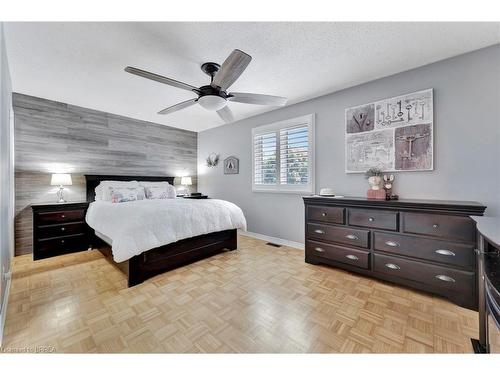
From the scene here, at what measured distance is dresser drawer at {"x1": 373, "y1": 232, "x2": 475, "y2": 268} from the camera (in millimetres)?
1789

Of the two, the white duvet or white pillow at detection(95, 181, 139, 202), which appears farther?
white pillow at detection(95, 181, 139, 202)

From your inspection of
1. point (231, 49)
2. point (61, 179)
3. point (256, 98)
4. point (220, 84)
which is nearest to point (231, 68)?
point (220, 84)

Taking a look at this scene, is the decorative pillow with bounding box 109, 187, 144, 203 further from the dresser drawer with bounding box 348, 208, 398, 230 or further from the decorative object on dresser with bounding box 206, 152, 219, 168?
the dresser drawer with bounding box 348, 208, 398, 230

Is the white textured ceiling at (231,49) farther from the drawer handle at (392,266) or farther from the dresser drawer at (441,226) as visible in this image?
the drawer handle at (392,266)

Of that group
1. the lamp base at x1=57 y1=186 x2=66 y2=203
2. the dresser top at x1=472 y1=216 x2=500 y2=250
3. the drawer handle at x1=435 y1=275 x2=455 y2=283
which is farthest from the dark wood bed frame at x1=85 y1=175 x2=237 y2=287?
the dresser top at x1=472 y1=216 x2=500 y2=250

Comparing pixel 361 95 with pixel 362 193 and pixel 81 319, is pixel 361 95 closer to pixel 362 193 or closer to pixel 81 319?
pixel 362 193

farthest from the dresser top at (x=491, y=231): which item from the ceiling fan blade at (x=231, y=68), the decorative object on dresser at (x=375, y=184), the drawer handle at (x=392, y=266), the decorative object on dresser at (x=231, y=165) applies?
the decorative object on dresser at (x=231, y=165)

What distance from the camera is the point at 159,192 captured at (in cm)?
396

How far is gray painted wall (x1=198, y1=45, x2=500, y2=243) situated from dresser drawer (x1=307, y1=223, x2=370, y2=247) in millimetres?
660

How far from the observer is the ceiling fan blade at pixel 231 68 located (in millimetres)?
1562

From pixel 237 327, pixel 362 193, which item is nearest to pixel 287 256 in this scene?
pixel 362 193
